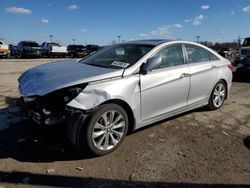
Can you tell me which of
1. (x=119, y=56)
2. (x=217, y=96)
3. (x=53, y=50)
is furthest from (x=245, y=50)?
(x=53, y=50)

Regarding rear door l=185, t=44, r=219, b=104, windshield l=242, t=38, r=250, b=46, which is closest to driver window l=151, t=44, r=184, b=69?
rear door l=185, t=44, r=219, b=104

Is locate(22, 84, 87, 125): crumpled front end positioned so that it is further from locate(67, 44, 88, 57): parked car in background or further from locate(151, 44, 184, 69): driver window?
locate(67, 44, 88, 57): parked car in background

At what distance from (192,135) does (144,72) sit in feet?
4.73

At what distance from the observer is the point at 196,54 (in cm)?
573

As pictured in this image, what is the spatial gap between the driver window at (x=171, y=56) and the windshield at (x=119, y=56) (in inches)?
9.7

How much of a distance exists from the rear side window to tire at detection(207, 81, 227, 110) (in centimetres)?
68

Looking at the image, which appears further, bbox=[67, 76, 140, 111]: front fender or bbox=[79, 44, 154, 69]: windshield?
bbox=[79, 44, 154, 69]: windshield

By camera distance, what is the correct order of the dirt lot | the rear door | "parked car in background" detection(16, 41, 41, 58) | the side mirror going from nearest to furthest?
1. the dirt lot
2. the side mirror
3. the rear door
4. "parked car in background" detection(16, 41, 41, 58)

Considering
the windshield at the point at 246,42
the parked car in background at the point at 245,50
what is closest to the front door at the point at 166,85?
the parked car in background at the point at 245,50

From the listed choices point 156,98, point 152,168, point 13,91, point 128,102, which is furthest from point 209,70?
point 13,91

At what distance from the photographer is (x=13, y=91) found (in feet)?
26.3

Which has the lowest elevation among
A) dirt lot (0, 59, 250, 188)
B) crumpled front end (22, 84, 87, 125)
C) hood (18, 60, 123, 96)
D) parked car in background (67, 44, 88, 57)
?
dirt lot (0, 59, 250, 188)

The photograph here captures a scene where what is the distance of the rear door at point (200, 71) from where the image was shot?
543cm

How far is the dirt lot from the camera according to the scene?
11.3 feet
